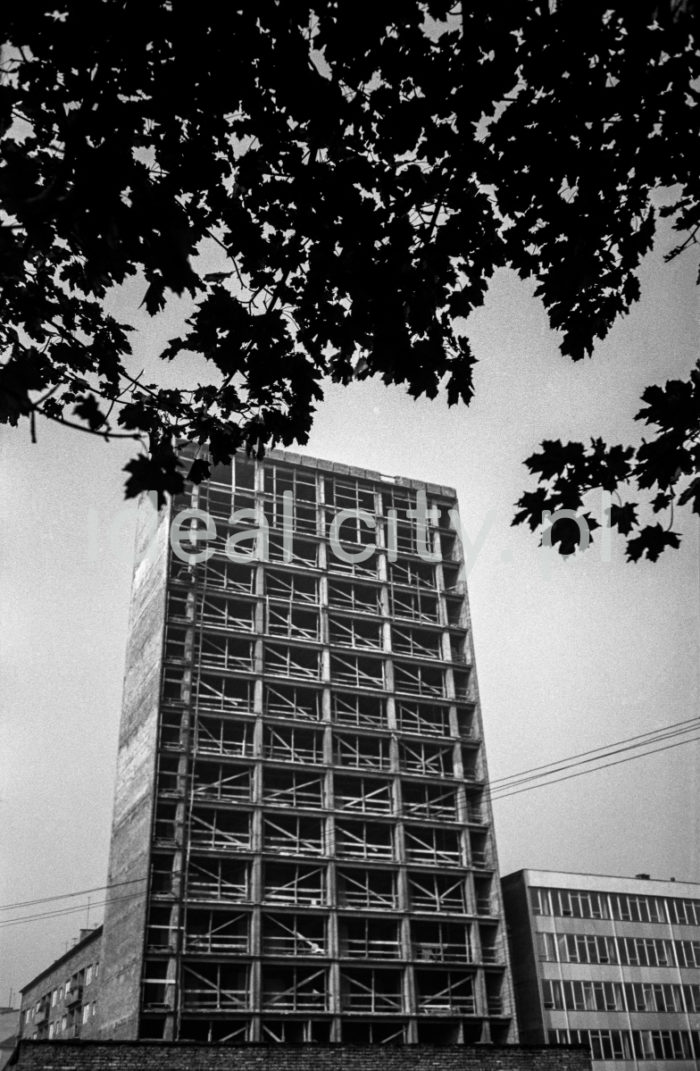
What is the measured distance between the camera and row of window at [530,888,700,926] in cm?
5031

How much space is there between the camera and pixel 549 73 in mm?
5402

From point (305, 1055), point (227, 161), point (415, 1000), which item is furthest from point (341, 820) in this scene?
point (227, 161)

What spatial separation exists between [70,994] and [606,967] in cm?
3049

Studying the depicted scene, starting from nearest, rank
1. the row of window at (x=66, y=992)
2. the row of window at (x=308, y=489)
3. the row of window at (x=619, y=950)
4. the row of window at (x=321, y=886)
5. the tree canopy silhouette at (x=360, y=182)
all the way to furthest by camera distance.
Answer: the tree canopy silhouette at (x=360, y=182)
the row of window at (x=321, y=886)
the row of window at (x=619, y=950)
the row of window at (x=66, y=992)
the row of window at (x=308, y=489)

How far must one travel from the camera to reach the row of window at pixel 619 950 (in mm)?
49094

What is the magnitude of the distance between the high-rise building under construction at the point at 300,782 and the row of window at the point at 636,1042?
24.5 ft

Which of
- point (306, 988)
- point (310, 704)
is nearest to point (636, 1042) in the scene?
point (306, 988)

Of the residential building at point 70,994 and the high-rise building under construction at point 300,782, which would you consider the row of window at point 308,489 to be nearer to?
the high-rise building under construction at point 300,782

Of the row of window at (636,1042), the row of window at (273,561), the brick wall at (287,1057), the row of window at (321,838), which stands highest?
the row of window at (273,561)

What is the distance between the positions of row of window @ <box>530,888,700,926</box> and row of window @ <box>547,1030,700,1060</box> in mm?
5744

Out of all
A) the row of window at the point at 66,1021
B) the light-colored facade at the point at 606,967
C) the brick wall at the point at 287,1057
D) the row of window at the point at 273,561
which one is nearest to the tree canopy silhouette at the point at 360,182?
the brick wall at the point at 287,1057

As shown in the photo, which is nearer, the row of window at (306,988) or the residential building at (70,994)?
the row of window at (306,988)

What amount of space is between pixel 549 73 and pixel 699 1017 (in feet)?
194

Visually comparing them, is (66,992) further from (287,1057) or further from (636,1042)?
(636,1042)
